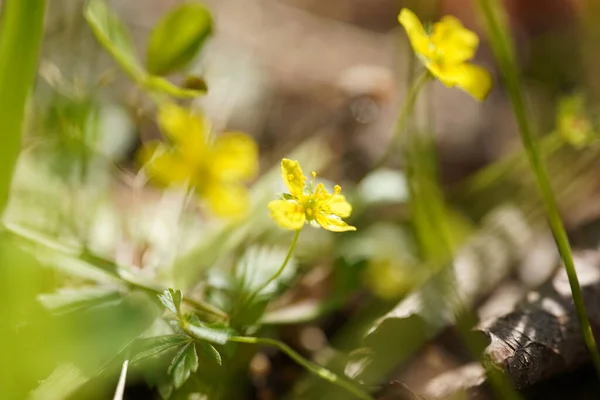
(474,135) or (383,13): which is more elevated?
(383,13)

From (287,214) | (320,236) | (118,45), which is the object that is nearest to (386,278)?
(320,236)

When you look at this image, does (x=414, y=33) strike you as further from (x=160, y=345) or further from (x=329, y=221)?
(x=160, y=345)

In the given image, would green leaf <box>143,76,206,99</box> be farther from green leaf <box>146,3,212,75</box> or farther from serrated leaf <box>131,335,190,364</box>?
serrated leaf <box>131,335,190,364</box>

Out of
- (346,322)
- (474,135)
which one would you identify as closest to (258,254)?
(346,322)

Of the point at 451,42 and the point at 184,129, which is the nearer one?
the point at 451,42

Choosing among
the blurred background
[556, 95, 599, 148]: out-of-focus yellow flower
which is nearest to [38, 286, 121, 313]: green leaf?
the blurred background

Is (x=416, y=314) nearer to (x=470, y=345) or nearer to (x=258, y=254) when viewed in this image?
(x=470, y=345)
